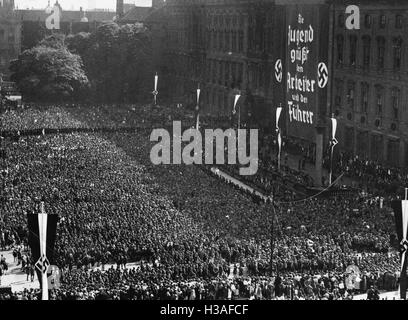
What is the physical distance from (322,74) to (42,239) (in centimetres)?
4940

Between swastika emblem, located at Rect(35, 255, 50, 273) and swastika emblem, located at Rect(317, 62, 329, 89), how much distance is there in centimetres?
4858

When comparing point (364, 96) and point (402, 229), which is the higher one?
point (364, 96)

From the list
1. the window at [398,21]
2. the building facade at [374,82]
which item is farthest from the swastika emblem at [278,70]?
the window at [398,21]

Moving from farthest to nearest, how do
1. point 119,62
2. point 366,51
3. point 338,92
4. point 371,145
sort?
point 119,62 → point 338,92 → point 366,51 → point 371,145

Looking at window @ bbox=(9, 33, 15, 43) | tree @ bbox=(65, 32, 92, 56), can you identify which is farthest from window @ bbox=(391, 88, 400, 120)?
window @ bbox=(9, 33, 15, 43)

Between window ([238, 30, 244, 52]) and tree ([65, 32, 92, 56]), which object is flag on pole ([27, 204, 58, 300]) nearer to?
window ([238, 30, 244, 52])

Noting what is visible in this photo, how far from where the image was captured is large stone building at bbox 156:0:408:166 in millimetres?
70562

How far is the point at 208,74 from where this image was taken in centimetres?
11675

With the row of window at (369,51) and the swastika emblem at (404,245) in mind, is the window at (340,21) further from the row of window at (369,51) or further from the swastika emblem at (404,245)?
the swastika emblem at (404,245)

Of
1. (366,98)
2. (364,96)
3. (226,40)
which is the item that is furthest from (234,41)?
(366,98)

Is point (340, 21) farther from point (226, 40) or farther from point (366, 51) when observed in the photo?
point (226, 40)

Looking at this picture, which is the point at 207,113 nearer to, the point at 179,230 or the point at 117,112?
the point at 117,112

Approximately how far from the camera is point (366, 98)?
74.6 m
